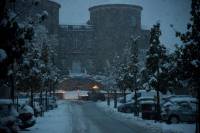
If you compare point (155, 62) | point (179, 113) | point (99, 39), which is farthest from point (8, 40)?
point (99, 39)

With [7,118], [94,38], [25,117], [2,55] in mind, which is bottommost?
[25,117]

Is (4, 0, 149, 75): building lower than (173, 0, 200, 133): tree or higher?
higher

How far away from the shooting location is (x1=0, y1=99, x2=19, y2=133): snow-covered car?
19480 millimetres

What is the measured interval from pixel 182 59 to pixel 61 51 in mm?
90457

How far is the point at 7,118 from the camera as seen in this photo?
20.4 meters

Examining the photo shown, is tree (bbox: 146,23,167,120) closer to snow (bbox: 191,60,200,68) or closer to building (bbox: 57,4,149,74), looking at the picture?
snow (bbox: 191,60,200,68)

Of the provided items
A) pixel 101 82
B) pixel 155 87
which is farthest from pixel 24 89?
pixel 101 82

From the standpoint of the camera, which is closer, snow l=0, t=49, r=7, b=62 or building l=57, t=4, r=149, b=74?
snow l=0, t=49, r=7, b=62

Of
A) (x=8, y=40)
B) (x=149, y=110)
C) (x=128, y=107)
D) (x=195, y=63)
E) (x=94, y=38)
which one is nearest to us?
(x=8, y=40)

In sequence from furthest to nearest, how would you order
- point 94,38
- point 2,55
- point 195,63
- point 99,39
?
1. point 94,38
2. point 99,39
3. point 195,63
4. point 2,55

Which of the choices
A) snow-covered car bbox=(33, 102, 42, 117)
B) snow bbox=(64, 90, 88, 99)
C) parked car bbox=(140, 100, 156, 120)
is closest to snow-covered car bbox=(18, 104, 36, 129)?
snow-covered car bbox=(33, 102, 42, 117)

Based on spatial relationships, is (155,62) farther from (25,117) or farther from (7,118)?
(7,118)

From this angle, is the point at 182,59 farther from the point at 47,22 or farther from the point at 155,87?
the point at 47,22

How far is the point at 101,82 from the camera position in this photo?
341 ft
